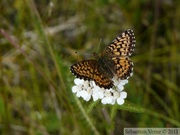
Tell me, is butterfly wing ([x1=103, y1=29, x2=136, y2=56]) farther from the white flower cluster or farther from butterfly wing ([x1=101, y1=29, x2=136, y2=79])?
the white flower cluster

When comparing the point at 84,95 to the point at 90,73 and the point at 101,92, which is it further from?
the point at 90,73

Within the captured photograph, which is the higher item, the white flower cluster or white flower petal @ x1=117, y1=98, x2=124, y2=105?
the white flower cluster

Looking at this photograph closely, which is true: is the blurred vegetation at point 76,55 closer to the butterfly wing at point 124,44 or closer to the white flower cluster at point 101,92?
the white flower cluster at point 101,92

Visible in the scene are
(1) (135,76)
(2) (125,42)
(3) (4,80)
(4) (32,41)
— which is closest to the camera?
(2) (125,42)

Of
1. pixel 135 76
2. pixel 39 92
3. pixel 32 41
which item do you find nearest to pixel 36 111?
pixel 39 92

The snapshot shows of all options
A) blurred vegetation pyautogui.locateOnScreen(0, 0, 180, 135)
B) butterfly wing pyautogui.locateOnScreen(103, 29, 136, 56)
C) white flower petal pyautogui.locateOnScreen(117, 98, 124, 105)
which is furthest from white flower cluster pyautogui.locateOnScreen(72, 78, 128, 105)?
blurred vegetation pyautogui.locateOnScreen(0, 0, 180, 135)

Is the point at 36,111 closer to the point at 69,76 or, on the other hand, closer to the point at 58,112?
the point at 58,112

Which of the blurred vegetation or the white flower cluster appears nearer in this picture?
the white flower cluster
